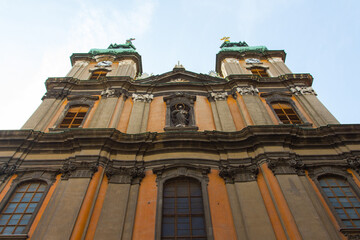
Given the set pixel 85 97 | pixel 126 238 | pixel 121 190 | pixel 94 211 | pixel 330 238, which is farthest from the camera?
pixel 85 97

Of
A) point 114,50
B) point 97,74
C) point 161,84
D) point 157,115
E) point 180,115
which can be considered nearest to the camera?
point 180,115

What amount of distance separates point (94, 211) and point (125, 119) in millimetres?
5944

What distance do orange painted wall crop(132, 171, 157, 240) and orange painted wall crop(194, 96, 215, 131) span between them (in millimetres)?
4388

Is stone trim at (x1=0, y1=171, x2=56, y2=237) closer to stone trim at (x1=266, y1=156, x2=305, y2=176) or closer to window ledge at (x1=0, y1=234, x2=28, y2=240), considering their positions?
window ledge at (x1=0, y1=234, x2=28, y2=240)

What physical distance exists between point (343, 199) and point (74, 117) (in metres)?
13.9

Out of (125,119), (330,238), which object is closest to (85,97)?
(125,119)

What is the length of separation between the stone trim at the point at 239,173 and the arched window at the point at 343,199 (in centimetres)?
284

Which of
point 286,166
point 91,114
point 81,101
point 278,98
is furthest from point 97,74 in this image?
point 286,166

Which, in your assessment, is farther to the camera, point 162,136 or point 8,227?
point 162,136

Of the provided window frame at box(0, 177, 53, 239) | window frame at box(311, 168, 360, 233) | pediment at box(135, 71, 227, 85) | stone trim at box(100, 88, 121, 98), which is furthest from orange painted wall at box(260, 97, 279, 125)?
window frame at box(0, 177, 53, 239)

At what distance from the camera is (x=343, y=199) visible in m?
10.3

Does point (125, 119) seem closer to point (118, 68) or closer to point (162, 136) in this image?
point (162, 136)

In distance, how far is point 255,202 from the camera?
32.8ft

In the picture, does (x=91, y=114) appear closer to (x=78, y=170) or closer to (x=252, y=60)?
(x=78, y=170)
